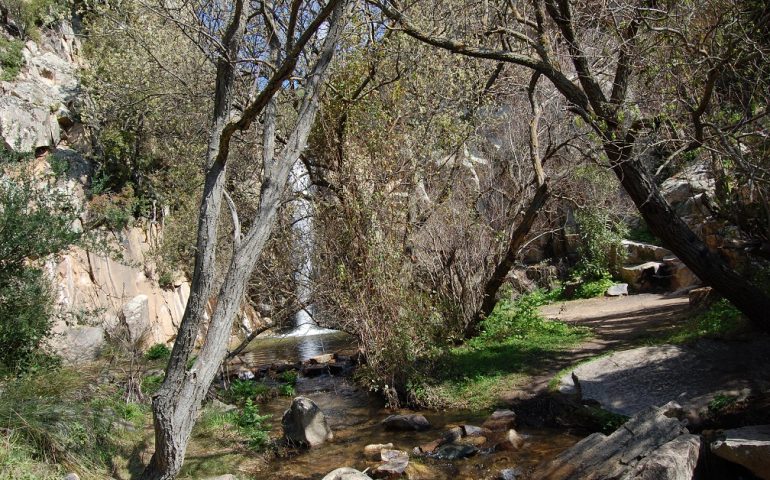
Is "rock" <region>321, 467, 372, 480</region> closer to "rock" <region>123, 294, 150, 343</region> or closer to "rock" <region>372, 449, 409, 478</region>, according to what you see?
"rock" <region>372, 449, 409, 478</region>

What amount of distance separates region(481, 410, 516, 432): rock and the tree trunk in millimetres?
3259

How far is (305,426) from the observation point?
847 cm

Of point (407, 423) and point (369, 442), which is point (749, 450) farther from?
point (369, 442)

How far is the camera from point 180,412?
18.6 feet

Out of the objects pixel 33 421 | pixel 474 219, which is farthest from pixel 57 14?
pixel 33 421

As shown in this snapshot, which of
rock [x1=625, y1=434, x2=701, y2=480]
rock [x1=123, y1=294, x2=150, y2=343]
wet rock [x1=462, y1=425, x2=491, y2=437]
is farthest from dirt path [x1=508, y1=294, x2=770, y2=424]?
rock [x1=123, y1=294, x2=150, y2=343]

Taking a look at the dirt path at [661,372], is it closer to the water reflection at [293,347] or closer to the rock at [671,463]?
the rock at [671,463]

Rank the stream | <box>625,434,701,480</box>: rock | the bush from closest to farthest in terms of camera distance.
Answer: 1. <box>625,434,701,480</box>: rock
2. the stream
3. the bush

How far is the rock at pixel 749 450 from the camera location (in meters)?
4.94

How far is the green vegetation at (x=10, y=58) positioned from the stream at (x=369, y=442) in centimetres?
1449

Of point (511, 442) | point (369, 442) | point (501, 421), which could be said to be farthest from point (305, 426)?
point (511, 442)

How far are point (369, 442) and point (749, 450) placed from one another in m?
4.81

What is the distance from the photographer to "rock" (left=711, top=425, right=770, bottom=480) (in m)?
4.94

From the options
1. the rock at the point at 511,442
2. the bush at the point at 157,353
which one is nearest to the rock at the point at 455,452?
the rock at the point at 511,442
